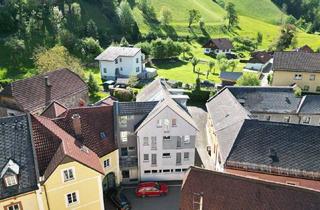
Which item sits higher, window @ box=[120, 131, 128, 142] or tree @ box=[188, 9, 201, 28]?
tree @ box=[188, 9, 201, 28]

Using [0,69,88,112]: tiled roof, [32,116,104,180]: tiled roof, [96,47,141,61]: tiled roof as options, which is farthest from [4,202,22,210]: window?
[96,47,141,61]: tiled roof

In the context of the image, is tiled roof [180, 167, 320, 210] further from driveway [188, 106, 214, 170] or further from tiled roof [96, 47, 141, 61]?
tiled roof [96, 47, 141, 61]

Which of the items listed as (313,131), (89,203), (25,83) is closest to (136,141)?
(89,203)

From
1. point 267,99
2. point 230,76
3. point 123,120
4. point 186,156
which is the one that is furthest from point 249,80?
point 123,120

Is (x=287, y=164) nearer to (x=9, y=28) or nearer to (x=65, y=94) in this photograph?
(x=65, y=94)

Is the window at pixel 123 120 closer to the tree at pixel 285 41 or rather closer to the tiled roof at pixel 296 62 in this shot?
the tiled roof at pixel 296 62

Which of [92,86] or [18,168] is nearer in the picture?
[18,168]

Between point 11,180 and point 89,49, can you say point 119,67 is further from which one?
point 11,180
